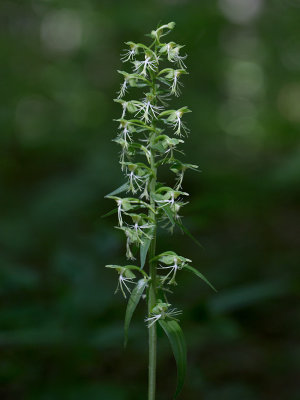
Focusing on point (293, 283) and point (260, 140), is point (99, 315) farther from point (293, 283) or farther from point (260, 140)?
point (260, 140)

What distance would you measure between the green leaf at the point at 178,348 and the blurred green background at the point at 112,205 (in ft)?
3.90

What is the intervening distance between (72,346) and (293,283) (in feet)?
6.90

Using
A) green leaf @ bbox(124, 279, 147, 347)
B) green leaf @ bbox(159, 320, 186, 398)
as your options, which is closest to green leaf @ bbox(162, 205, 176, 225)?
green leaf @ bbox(124, 279, 147, 347)

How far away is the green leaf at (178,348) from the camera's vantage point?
1.98 meters

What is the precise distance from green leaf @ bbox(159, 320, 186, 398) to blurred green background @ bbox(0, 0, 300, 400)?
3.90ft

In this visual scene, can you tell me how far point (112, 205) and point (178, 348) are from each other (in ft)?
23.2

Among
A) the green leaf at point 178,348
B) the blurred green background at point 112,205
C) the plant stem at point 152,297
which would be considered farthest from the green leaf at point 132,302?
the blurred green background at point 112,205

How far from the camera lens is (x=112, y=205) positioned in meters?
9.00

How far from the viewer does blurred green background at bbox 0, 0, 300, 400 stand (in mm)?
3652

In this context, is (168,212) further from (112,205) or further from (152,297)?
(112,205)

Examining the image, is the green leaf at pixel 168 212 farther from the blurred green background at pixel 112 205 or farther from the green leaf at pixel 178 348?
the blurred green background at pixel 112 205

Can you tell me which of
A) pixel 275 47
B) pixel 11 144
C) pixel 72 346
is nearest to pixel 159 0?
pixel 275 47

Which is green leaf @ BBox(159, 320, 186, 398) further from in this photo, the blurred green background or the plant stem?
the blurred green background

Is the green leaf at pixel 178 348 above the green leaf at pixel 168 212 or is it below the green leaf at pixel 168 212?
below
